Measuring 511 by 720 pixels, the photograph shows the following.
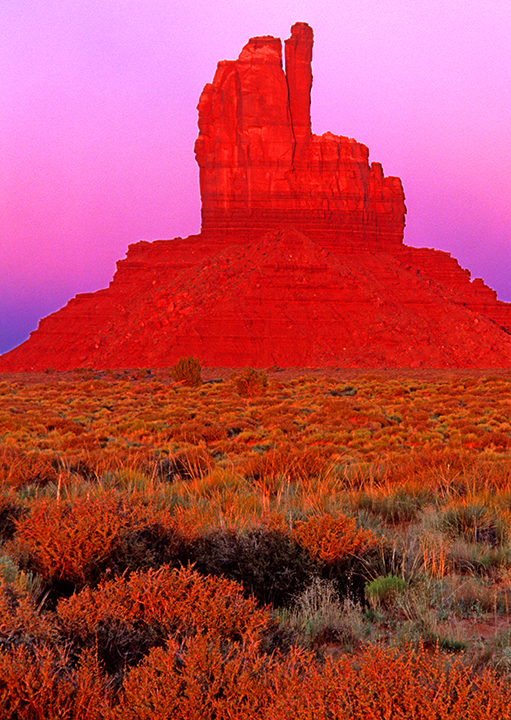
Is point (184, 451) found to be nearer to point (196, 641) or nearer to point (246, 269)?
point (196, 641)

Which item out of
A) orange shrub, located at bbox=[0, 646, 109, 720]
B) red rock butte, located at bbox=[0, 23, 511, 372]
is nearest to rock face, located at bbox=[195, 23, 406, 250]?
red rock butte, located at bbox=[0, 23, 511, 372]

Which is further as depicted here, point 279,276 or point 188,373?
point 279,276

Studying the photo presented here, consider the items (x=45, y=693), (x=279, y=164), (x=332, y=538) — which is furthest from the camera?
(x=279, y=164)

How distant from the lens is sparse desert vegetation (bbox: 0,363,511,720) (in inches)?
93.7

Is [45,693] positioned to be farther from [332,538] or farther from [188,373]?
[188,373]

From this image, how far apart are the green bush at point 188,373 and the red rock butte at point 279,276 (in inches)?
856

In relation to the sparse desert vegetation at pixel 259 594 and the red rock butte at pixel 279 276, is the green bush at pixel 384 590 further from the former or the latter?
the red rock butte at pixel 279 276

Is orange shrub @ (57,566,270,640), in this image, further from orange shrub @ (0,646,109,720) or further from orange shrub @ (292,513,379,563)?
orange shrub @ (292,513,379,563)

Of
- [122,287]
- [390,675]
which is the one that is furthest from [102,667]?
[122,287]

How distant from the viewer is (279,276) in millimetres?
69625

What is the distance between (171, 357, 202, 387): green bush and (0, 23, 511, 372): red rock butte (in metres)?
21.7

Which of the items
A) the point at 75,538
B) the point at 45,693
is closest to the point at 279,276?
the point at 75,538

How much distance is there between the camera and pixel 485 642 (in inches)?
142

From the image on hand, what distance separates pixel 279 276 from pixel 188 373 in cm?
3429
